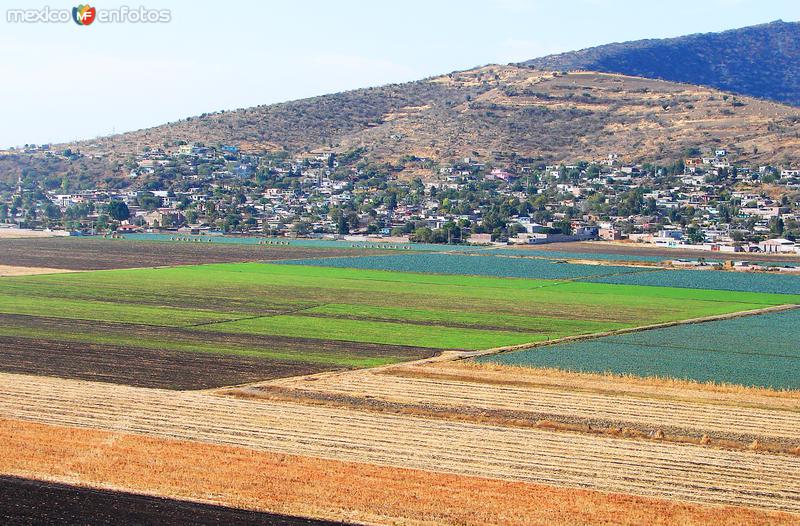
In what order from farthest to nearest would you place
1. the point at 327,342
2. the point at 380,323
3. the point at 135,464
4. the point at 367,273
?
the point at 367,273 < the point at 380,323 < the point at 327,342 < the point at 135,464

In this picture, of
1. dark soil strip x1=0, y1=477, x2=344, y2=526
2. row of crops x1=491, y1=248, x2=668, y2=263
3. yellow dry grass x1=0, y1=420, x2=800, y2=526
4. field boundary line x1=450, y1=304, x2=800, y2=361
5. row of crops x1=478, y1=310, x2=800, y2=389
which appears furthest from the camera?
row of crops x1=491, y1=248, x2=668, y2=263

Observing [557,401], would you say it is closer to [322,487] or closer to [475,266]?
[322,487]

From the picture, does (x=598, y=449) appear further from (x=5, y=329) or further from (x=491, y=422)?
(x=5, y=329)

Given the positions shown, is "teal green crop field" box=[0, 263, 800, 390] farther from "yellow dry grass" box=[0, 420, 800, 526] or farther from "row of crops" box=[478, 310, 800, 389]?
"yellow dry grass" box=[0, 420, 800, 526]

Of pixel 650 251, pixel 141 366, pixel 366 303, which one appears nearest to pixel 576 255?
pixel 650 251

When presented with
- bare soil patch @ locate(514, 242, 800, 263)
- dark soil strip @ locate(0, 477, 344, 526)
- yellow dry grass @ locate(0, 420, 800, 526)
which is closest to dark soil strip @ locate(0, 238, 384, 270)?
bare soil patch @ locate(514, 242, 800, 263)

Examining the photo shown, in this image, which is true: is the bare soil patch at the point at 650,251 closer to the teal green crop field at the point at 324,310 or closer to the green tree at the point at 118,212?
the teal green crop field at the point at 324,310

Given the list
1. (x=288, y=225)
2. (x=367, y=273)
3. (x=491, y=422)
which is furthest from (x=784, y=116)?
(x=491, y=422)
